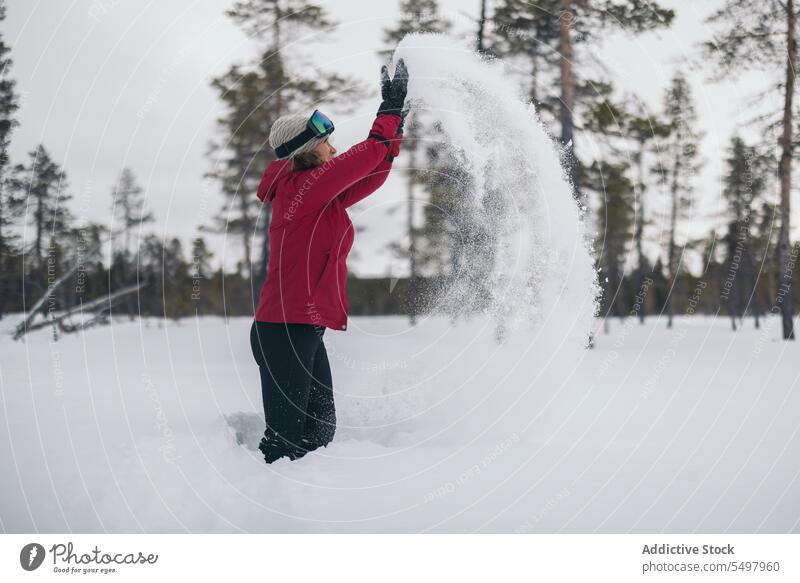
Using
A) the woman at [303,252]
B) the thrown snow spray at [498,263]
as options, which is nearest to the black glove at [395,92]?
the woman at [303,252]

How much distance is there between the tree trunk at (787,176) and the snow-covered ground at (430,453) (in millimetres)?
2513

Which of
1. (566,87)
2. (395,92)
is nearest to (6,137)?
(395,92)

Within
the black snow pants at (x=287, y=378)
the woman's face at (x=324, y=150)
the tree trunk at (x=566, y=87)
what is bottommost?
the black snow pants at (x=287, y=378)

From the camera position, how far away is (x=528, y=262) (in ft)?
13.8

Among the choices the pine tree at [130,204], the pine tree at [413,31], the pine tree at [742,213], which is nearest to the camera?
the pine tree at [413,31]

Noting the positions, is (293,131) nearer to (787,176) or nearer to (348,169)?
(348,169)

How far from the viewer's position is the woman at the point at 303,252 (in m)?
3.01

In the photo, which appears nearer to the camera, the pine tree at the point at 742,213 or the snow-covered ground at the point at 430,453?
the snow-covered ground at the point at 430,453

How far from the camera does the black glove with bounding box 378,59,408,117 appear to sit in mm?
3059

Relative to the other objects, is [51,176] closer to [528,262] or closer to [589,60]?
[528,262]

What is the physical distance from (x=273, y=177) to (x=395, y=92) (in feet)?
2.59

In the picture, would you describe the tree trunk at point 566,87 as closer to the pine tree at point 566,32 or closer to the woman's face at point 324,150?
the pine tree at point 566,32

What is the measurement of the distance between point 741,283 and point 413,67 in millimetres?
27179

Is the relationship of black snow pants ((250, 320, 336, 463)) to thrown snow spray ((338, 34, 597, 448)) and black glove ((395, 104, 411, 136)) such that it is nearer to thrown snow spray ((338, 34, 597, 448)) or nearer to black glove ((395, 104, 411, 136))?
thrown snow spray ((338, 34, 597, 448))
